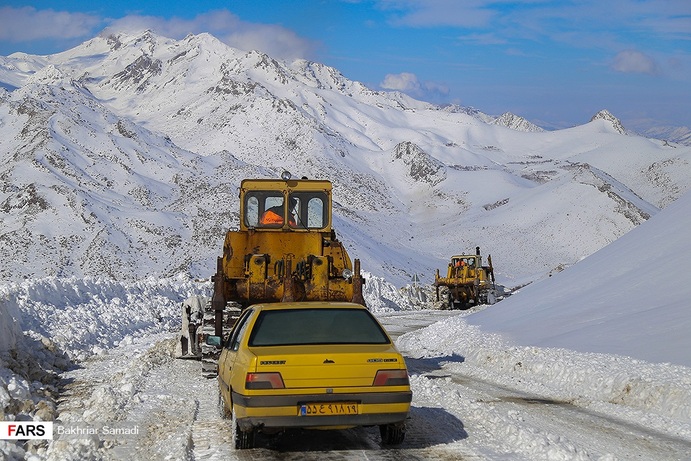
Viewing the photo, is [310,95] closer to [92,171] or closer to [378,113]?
[378,113]

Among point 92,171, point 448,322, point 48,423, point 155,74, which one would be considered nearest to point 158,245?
point 92,171

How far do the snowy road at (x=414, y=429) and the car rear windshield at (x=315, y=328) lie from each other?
118 cm

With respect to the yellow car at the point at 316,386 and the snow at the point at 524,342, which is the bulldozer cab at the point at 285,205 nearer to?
the snow at the point at 524,342

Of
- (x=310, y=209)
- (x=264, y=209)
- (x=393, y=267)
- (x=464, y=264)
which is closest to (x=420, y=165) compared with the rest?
(x=393, y=267)

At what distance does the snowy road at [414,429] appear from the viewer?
8617mm

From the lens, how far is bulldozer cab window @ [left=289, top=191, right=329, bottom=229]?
656 inches

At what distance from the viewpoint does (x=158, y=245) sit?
5519 centimetres

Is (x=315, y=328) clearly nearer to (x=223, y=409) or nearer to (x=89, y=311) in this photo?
(x=223, y=409)

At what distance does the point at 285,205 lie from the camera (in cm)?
1677

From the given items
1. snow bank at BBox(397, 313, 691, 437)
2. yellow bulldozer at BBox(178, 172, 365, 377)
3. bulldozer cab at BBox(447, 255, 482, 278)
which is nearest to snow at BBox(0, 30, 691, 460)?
snow bank at BBox(397, 313, 691, 437)

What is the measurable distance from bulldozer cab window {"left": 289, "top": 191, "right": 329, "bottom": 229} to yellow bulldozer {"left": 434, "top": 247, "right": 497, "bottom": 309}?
25286mm

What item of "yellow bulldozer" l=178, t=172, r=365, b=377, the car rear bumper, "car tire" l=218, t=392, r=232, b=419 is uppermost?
"yellow bulldozer" l=178, t=172, r=365, b=377

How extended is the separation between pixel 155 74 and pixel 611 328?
192 meters

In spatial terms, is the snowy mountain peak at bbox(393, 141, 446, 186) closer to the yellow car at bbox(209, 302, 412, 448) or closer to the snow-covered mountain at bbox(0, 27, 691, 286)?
the snow-covered mountain at bbox(0, 27, 691, 286)
